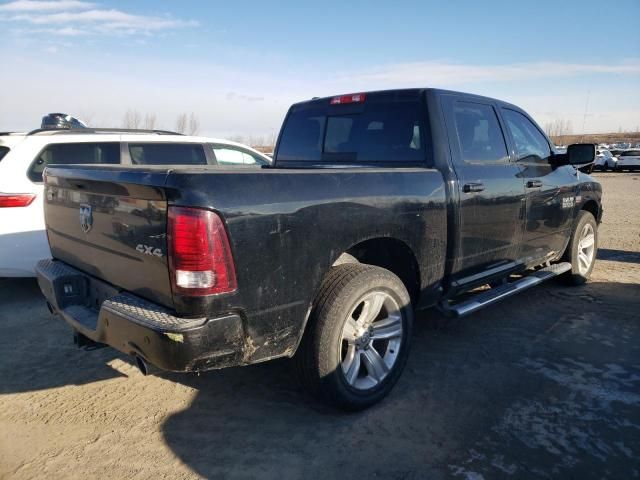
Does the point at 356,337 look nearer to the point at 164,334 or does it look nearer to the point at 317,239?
the point at 317,239

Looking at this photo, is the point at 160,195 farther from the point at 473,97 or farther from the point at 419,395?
the point at 473,97

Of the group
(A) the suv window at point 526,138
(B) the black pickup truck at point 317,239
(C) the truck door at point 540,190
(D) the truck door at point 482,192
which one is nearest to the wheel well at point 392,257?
(B) the black pickup truck at point 317,239

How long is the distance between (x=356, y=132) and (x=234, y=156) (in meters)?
3.52

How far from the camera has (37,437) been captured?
2801mm

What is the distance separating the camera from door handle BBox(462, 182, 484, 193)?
11.5 ft

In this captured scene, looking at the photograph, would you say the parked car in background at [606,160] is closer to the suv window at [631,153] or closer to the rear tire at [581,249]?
the suv window at [631,153]

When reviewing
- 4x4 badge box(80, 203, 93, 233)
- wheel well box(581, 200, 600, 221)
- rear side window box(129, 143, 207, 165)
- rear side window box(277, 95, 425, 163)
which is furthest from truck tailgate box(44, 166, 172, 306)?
wheel well box(581, 200, 600, 221)

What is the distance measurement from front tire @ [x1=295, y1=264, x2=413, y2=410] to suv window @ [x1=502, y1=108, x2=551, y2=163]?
210 centimetres

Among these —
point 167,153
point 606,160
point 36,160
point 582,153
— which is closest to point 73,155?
point 36,160

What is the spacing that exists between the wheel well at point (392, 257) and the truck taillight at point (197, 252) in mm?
1053

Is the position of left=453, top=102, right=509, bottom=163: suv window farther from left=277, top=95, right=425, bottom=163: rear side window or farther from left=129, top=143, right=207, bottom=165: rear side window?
left=129, top=143, right=207, bottom=165: rear side window

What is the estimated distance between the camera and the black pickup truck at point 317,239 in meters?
2.27

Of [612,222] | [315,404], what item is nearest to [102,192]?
[315,404]

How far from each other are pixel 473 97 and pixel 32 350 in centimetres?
403
